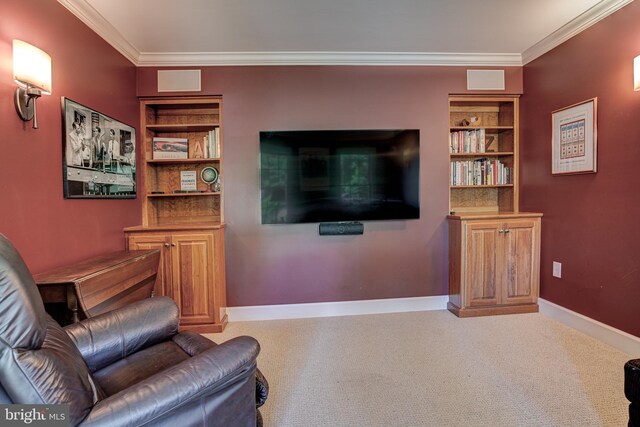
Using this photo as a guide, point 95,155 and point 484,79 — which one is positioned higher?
point 484,79

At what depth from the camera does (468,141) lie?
10.1ft

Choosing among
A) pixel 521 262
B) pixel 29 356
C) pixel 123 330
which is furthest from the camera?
pixel 521 262

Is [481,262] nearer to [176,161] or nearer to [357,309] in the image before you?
[357,309]

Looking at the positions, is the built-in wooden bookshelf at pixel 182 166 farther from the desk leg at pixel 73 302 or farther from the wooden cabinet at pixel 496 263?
the wooden cabinet at pixel 496 263

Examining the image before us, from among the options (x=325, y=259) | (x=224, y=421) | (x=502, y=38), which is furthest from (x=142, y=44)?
(x=502, y=38)

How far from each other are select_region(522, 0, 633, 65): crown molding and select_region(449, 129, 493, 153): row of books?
33.8 inches

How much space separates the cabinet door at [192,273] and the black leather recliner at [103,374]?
1223 millimetres

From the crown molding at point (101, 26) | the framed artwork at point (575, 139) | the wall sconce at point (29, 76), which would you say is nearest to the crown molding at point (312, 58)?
the crown molding at point (101, 26)

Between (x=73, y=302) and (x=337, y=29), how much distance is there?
8.75 feet

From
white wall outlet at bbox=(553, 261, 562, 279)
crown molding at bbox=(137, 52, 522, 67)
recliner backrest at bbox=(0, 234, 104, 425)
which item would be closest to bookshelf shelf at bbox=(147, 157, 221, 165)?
crown molding at bbox=(137, 52, 522, 67)

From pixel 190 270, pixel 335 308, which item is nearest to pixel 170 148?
pixel 190 270

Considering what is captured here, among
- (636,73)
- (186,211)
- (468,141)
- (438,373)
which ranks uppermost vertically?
(636,73)

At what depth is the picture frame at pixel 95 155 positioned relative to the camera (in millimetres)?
1903

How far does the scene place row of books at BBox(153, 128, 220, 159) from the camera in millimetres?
2850
